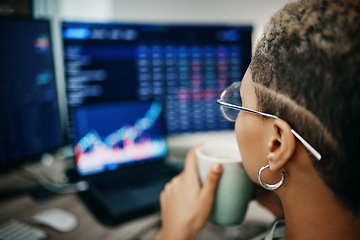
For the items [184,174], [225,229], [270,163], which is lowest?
[225,229]

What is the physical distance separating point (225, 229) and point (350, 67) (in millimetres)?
471

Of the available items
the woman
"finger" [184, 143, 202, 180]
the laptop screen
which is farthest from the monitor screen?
the woman

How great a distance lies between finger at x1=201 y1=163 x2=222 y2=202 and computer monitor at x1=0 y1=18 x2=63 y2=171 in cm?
51

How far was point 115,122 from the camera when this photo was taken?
854 millimetres

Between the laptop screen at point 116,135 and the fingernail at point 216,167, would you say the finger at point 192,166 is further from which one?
the laptop screen at point 116,135

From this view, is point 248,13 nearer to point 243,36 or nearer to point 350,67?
point 243,36

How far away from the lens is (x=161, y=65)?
94 cm

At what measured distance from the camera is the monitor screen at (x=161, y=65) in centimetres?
85

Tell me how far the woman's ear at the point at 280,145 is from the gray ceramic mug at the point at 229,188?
0.17 m

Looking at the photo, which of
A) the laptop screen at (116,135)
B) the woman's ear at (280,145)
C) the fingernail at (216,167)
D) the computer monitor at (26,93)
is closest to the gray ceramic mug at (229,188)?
the fingernail at (216,167)

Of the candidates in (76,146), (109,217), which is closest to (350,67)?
(109,217)

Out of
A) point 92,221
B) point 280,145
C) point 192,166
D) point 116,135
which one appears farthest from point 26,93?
point 280,145

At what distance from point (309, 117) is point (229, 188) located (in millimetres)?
269

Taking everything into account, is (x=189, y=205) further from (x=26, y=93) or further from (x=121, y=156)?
(x=26, y=93)
